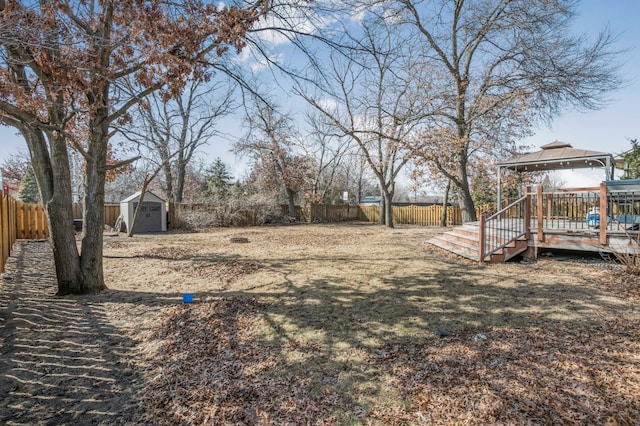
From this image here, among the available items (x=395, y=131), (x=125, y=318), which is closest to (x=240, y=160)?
(x=395, y=131)

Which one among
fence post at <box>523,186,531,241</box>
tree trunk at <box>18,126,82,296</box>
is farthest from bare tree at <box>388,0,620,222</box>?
tree trunk at <box>18,126,82,296</box>

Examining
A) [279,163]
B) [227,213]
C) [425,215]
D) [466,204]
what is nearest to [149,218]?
[227,213]

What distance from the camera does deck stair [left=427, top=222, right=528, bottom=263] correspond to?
7.32 m

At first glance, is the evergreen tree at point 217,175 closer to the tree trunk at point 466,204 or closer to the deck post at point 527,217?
the tree trunk at point 466,204

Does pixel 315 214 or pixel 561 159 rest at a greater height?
pixel 561 159

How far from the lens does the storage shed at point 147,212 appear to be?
1554 cm

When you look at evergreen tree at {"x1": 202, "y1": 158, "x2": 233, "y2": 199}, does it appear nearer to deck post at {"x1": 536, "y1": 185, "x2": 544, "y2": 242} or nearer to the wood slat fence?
the wood slat fence

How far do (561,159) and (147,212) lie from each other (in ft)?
58.9

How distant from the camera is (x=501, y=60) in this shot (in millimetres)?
13148

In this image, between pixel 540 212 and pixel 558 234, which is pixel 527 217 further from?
Answer: pixel 558 234

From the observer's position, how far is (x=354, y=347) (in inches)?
131

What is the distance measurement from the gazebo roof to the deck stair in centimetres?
278

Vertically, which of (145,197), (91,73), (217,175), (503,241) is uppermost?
(217,175)

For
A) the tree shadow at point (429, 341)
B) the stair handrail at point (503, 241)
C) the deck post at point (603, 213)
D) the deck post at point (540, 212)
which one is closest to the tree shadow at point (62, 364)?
the tree shadow at point (429, 341)
